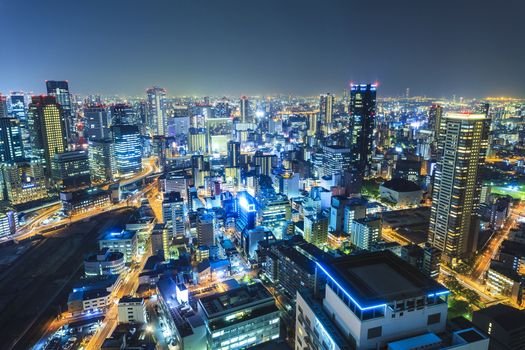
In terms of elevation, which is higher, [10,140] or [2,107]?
[2,107]

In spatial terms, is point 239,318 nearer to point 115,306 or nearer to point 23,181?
point 115,306

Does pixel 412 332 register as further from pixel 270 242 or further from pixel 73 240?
pixel 73 240

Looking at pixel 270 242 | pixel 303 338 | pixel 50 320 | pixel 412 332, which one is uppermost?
pixel 412 332

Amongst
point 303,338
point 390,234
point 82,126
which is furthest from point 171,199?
point 82,126

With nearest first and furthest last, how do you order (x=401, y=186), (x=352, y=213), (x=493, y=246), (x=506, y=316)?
(x=506, y=316) < (x=493, y=246) < (x=352, y=213) < (x=401, y=186)

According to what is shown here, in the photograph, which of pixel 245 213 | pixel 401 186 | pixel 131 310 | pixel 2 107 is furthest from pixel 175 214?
pixel 2 107

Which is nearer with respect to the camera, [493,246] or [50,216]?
[493,246]
